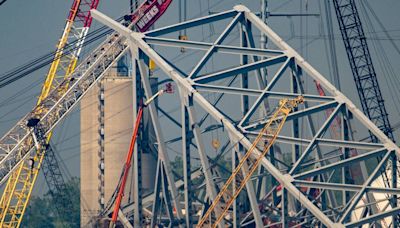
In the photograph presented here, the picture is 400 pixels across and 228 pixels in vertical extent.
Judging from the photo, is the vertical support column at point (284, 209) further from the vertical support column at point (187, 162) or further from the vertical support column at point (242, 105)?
the vertical support column at point (187, 162)

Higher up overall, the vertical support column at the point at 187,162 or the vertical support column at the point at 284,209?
the vertical support column at the point at 187,162

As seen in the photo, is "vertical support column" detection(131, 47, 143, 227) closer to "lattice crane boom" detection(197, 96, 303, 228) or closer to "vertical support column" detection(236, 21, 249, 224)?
"lattice crane boom" detection(197, 96, 303, 228)

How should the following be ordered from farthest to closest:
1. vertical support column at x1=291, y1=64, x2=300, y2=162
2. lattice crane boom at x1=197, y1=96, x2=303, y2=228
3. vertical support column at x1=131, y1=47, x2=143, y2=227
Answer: vertical support column at x1=291, y1=64, x2=300, y2=162
vertical support column at x1=131, y1=47, x2=143, y2=227
lattice crane boom at x1=197, y1=96, x2=303, y2=228

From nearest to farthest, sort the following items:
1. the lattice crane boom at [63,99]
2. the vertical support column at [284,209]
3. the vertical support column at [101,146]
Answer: the vertical support column at [284,209] < the lattice crane boom at [63,99] < the vertical support column at [101,146]

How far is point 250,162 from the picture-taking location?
119 meters

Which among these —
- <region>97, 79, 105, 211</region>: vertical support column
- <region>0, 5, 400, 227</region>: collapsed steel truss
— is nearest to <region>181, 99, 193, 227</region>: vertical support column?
<region>0, 5, 400, 227</region>: collapsed steel truss

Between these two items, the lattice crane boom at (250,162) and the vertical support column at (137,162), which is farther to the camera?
the vertical support column at (137,162)

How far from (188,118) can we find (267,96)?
692 cm

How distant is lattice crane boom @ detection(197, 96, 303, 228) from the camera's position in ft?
357

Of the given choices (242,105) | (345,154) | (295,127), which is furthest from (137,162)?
(345,154)

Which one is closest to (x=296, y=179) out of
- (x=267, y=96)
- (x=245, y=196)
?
(x=267, y=96)

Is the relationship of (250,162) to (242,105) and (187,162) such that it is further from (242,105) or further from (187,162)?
(187,162)

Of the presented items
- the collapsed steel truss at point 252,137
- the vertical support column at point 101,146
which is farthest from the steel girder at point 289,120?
the vertical support column at point 101,146

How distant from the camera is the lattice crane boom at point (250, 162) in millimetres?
108750
